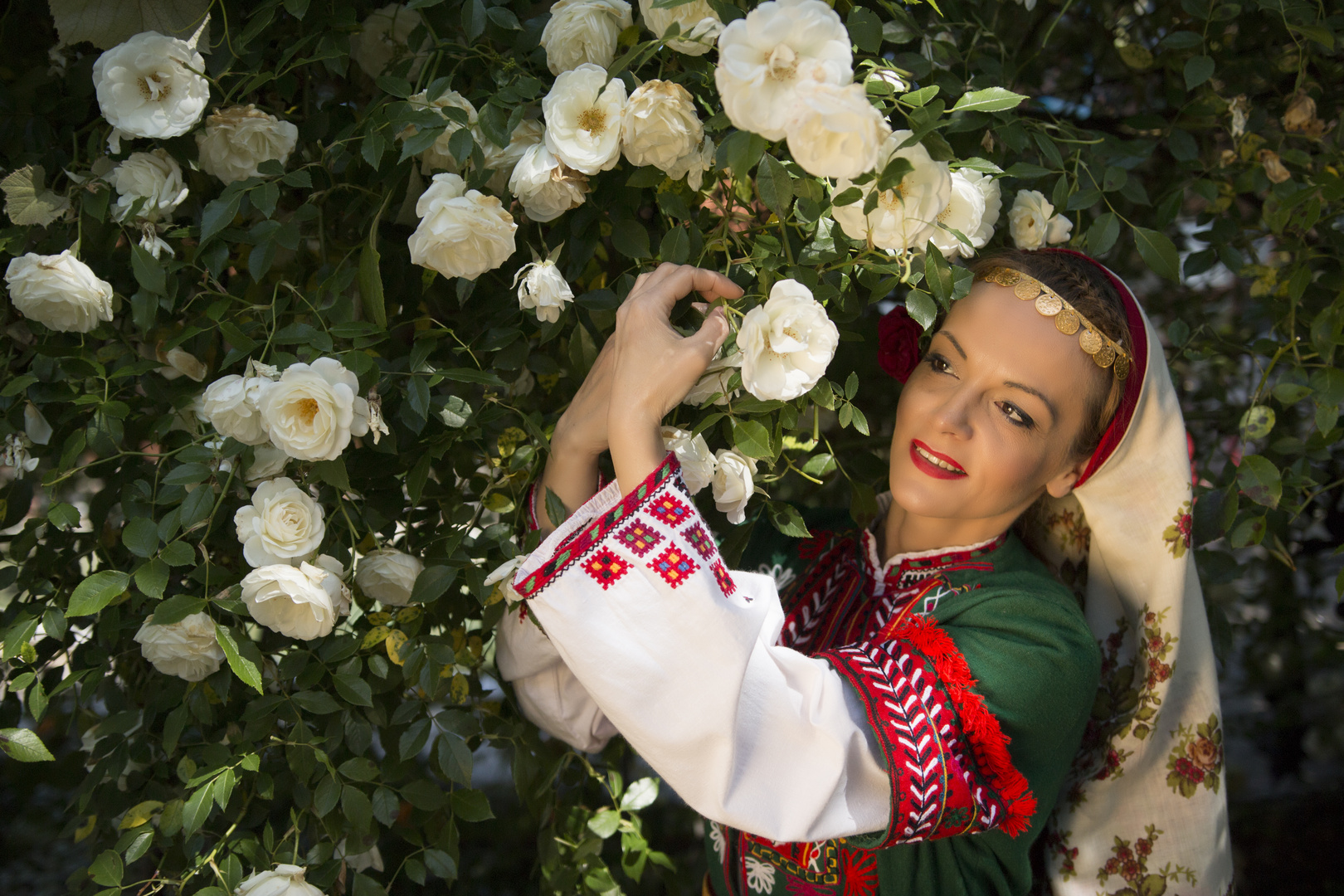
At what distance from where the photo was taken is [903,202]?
0.99m

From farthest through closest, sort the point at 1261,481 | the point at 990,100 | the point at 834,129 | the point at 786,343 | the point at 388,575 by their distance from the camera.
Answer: the point at 1261,481, the point at 388,575, the point at 990,100, the point at 786,343, the point at 834,129

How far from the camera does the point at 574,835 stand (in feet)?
5.12

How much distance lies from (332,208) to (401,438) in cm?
35

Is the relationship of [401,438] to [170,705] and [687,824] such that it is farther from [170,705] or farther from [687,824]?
[687,824]

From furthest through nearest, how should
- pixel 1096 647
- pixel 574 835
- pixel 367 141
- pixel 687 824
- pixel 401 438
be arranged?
pixel 687 824 → pixel 574 835 → pixel 1096 647 → pixel 401 438 → pixel 367 141

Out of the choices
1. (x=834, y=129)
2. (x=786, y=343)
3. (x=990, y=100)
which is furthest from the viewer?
(x=990, y=100)

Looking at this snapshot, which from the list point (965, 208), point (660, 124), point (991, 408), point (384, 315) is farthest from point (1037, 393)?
point (384, 315)

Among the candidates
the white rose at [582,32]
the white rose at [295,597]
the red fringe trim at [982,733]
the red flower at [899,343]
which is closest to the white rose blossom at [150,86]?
the white rose at [582,32]

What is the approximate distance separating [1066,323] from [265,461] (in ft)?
3.47

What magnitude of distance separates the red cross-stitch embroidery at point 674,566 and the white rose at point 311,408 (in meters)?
0.37

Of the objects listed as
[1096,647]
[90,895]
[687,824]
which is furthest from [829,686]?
[687,824]

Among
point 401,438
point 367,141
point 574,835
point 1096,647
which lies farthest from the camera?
point 574,835

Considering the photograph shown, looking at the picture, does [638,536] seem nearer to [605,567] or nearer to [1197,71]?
[605,567]

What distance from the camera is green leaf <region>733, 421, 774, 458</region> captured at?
3.58 ft
